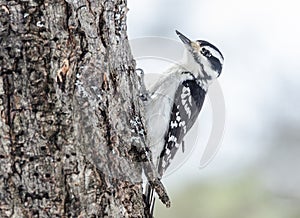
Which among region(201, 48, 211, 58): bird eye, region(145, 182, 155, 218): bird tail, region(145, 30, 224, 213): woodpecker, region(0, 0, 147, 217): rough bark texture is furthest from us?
region(201, 48, 211, 58): bird eye

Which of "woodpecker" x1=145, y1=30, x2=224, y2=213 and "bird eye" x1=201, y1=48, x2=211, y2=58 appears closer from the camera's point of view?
"woodpecker" x1=145, y1=30, x2=224, y2=213

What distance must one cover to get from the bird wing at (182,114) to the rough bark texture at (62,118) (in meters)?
0.89

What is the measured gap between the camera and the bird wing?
260 centimetres

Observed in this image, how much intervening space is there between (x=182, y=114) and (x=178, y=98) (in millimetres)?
87

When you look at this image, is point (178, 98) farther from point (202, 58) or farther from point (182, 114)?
point (202, 58)

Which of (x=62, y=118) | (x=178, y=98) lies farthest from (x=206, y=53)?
(x=62, y=118)

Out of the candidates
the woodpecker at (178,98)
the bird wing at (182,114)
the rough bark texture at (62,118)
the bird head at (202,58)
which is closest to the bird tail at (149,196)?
the rough bark texture at (62,118)

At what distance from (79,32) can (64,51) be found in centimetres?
6

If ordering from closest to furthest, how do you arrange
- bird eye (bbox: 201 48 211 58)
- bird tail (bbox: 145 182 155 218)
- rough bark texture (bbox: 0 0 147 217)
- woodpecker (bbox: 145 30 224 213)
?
rough bark texture (bbox: 0 0 147 217)
bird tail (bbox: 145 182 155 218)
woodpecker (bbox: 145 30 224 213)
bird eye (bbox: 201 48 211 58)

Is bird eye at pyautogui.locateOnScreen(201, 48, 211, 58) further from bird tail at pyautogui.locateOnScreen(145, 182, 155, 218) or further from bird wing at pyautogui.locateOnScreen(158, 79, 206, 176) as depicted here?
bird tail at pyautogui.locateOnScreen(145, 182, 155, 218)

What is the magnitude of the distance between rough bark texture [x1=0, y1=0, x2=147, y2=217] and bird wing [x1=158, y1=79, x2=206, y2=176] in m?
0.89

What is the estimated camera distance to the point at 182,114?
2762mm

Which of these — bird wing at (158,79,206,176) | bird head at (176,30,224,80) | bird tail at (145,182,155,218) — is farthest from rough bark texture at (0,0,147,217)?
bird head at (176,30,224,80)

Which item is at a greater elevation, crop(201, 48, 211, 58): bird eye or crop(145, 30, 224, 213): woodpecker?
crop(201, 48, 211, 58): bird eye
